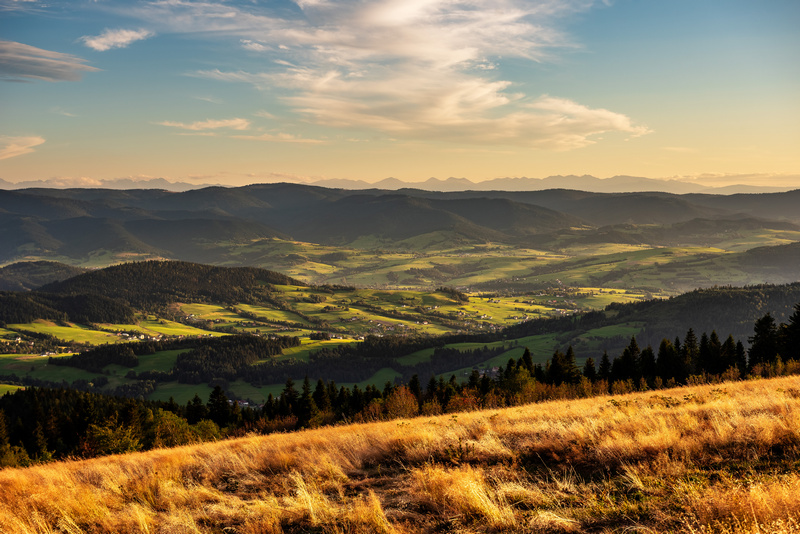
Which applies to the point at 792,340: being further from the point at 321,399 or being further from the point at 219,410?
the point at 219,410

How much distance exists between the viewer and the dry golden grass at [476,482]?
29.4 ft

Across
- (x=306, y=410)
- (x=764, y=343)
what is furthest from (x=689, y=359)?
(x=306, y=410)

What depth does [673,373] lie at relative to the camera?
91.5 metres

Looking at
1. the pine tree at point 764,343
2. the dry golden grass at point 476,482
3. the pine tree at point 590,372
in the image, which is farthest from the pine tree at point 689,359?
the dry golden grass at point 476,482

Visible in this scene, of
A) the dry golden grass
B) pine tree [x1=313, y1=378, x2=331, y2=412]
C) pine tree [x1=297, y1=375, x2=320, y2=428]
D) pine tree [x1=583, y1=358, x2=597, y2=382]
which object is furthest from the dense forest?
the dry golden grass

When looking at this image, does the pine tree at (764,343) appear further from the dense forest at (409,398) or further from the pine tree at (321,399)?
the pine tree at (321,399)

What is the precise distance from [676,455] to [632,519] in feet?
13.3

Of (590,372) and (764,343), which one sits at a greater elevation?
(764,343)

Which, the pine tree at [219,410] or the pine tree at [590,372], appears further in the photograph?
the pine tree at [219,410]

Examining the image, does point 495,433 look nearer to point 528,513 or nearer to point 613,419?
point 613,419

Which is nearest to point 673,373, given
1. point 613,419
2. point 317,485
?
point 613,419

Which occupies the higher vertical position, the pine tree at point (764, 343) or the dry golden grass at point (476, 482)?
the dry golden grass at point (476, 482)

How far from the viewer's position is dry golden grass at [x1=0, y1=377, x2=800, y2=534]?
29.4ft

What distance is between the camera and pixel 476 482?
11094 mm
